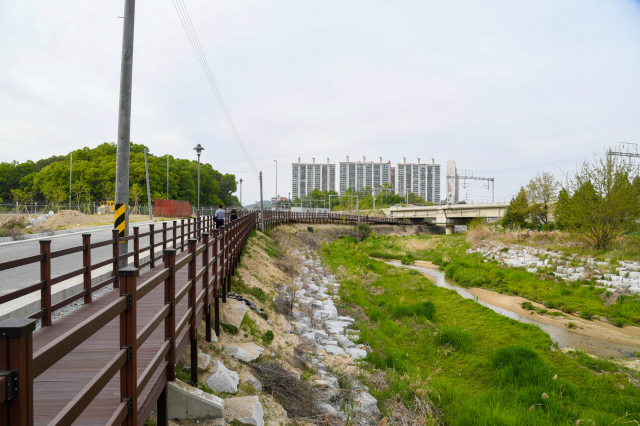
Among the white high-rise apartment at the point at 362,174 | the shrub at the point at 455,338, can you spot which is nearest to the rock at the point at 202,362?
the shrub at the point at 455,338

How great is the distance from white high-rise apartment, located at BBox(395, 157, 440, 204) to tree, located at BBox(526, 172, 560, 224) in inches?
4782

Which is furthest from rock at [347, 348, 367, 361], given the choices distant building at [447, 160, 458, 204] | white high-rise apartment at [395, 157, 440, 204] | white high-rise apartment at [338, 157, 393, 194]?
white high-rise apartment at [395, 157, 440, 204]

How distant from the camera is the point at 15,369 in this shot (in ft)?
4.22

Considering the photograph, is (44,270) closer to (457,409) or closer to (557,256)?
(457,409)

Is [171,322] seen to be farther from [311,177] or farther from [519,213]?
[311,177]

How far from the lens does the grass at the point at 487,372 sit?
643cm

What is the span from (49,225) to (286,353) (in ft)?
75.1

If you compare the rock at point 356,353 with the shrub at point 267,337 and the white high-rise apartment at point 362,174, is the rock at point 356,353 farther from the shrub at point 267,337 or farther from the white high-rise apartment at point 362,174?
the white high-rise apartment at point 362,174

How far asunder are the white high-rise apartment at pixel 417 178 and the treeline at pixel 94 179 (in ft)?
324

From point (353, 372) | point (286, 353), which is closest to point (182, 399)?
point (286, 353)

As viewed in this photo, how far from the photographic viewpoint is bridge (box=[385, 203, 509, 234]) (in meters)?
52.5

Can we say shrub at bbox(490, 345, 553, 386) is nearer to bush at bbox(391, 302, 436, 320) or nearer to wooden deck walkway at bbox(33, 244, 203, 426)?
bush at bbox(391, 302, 436, 320)

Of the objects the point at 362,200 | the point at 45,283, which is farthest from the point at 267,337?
the point at 362,200

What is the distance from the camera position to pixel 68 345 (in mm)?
1697
